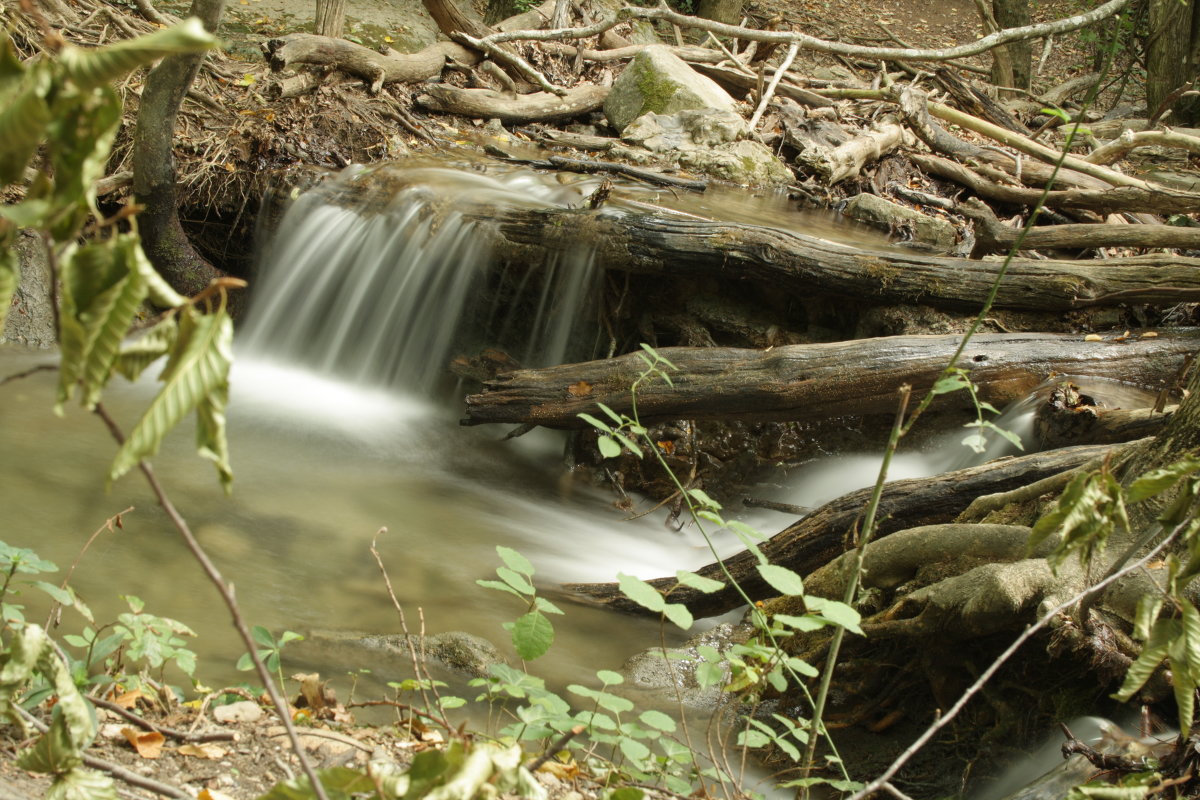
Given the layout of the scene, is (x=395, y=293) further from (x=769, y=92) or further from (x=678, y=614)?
(x=769, y=92)

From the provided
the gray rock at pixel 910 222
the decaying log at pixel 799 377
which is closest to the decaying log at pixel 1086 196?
the gray rock at pixel 910 222

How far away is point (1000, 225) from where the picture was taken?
625 centimetres

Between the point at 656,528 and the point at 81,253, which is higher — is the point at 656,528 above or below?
below

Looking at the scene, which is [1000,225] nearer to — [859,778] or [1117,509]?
[859,778]

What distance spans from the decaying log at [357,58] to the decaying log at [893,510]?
6415 millimetres

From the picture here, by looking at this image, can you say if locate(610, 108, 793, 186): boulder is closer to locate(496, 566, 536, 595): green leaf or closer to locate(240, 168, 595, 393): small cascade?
locate(240, 168, 595, 393): small cascade

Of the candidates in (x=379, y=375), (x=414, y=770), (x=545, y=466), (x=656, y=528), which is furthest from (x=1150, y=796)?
(x=379, y=375)

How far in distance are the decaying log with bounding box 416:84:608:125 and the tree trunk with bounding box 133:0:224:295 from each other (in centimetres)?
A: 332

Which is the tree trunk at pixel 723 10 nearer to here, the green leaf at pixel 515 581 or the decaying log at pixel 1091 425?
the decaying log at pixel 1091 425

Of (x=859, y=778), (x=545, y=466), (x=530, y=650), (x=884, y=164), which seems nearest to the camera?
(x=530, y=650)

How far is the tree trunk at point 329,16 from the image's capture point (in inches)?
364

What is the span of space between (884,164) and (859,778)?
28.6ft

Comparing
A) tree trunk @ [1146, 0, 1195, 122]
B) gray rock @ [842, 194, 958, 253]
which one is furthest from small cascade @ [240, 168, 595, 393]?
tree trunk @ [1146, 0, 1195, 122]

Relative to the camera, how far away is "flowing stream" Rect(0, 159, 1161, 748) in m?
3.94
